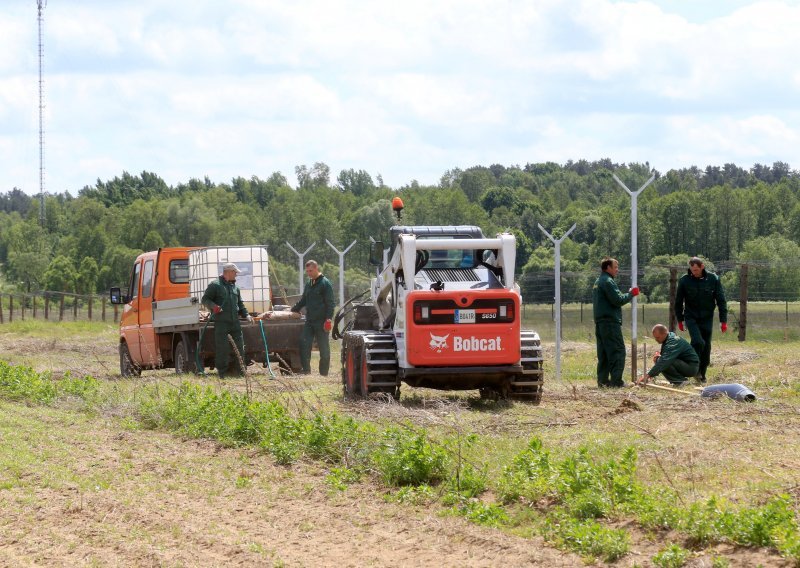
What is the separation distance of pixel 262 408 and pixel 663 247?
4015 inches

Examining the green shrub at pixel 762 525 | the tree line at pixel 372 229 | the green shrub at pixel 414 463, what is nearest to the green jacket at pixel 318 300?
the green shrub at pixel 414 463

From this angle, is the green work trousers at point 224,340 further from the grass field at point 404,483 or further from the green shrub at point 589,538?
the green shrub at point 589,538

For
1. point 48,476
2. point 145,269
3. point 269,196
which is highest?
point 269,196

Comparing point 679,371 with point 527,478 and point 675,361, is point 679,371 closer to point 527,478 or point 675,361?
point 675,361

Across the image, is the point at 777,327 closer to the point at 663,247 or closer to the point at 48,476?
the point at 48,476

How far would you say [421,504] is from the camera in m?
8.61

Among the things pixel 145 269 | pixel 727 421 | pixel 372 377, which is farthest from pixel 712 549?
pixel 145 269

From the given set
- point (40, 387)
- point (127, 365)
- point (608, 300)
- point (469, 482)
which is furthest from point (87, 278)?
point (469, 482)

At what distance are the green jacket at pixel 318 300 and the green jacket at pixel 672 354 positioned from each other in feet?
17.5

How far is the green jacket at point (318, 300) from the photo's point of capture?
751 inches

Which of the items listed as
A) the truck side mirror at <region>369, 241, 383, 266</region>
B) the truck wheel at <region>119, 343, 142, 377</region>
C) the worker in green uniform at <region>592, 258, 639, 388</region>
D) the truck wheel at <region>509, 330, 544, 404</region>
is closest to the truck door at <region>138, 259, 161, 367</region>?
the truck wheel at <region>119, 343, 142, 377</region>

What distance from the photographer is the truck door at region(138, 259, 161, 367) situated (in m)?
21.0

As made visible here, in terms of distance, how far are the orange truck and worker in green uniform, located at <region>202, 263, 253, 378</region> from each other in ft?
1.68

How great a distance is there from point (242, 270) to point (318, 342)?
7.74ft
